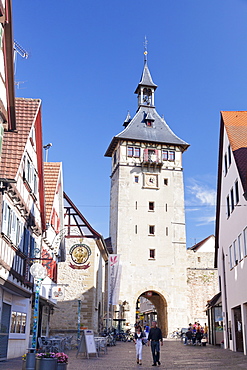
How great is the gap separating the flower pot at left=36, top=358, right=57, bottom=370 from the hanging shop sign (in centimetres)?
2145

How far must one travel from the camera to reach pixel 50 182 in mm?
22375

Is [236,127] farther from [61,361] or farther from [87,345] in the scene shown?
[61,361]

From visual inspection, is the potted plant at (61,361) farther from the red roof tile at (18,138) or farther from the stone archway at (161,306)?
the stone archway at (161,306)

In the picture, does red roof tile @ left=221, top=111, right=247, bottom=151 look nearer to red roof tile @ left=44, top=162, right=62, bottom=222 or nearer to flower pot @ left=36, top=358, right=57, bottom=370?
red roof tile @ left=44, top=162, right=62, bottom=222

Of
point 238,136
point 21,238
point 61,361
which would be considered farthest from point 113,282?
point 61,361

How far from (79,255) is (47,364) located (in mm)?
21647

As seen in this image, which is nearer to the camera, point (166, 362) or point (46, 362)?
Answer: point (46, 362)

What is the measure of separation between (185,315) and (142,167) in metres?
15.2

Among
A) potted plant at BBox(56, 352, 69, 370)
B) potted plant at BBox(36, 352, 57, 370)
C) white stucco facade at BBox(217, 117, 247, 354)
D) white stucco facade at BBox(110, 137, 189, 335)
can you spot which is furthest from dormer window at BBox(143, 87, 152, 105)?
potted plant at BBox(36, 352, 57, 370)

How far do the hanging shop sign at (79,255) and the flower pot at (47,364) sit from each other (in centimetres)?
2145

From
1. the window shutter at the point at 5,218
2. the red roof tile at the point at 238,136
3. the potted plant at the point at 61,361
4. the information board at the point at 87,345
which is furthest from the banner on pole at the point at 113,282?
the potted plant at the point at 61,361

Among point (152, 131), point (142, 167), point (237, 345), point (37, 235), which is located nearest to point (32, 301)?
point (37, 235)

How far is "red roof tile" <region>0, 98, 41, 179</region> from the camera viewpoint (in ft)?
43.3

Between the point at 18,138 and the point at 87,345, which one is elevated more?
the point at 18,138
